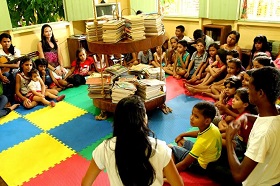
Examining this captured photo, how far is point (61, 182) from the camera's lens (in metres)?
2.45

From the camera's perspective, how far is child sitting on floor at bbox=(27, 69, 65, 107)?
4.12 meters

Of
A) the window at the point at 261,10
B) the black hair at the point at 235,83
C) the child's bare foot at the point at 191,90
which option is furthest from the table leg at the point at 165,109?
the window at the point at 261,10

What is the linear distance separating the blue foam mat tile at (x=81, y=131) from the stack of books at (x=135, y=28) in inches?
47.1

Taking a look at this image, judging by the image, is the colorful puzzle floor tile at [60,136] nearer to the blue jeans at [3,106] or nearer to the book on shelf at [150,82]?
the blue jeans at [3,106]

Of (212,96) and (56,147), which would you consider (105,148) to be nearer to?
(56,147)

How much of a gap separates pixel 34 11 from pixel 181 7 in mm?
3272

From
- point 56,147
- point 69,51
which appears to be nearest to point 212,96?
point 56,147

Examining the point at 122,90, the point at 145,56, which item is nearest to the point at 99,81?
the point at 122,90

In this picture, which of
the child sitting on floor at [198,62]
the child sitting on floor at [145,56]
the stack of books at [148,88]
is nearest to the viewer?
the stack of books at [148,88]

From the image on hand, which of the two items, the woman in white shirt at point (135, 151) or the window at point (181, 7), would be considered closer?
the woman in white shirt at point (135, 151)

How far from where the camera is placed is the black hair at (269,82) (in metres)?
1.45

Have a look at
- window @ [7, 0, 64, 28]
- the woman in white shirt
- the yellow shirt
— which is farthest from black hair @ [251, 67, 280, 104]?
window @ [7, 0, 64, 28]

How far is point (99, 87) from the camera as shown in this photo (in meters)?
3.54

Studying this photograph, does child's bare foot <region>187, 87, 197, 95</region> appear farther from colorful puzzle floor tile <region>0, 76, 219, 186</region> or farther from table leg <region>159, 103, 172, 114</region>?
table leg <region>159, 103, 172, 114</region>
